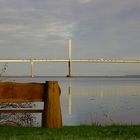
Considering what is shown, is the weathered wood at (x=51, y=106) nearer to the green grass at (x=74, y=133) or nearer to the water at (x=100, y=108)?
the green grass at (x=74, y=133)

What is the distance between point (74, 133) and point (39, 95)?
Result: 0.96 meters

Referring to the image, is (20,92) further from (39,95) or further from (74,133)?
(74,133)

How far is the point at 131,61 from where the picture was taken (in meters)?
97.8

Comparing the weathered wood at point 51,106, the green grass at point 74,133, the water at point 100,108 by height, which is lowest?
the water at point 100,108

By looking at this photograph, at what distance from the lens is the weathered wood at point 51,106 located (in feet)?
27.4

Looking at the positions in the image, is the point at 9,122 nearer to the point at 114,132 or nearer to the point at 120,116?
the point at 114,132

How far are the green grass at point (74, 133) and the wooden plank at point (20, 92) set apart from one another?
55 cm

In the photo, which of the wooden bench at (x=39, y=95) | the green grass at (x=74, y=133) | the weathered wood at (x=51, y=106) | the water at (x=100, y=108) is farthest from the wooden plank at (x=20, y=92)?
the water at (x=100, y=108)

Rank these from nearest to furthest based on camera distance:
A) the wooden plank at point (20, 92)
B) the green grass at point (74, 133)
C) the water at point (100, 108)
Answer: the green grass at point (74, 133) → the wooden plank at point (20, 92) → the water at point (100, 108)

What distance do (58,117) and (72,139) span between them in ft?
4.21

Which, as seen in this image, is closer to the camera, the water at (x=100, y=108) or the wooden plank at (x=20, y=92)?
the wooden plank at (x=20, y=92)

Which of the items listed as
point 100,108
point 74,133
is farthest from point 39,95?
point 100,108

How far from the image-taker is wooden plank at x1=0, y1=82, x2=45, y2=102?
828 centimetres

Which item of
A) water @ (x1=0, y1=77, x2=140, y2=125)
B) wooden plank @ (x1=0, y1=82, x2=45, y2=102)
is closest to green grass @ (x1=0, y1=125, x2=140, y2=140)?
wooden plank @ (x1=0, y1=82, x2=45, y2=102)
